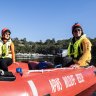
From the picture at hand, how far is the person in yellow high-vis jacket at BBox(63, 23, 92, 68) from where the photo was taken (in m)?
10.7

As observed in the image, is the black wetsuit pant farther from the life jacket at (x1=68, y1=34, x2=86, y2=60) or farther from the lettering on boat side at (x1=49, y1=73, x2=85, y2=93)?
the lettering on boat side at (x1=49, y1=73, x2=85, y2=93)

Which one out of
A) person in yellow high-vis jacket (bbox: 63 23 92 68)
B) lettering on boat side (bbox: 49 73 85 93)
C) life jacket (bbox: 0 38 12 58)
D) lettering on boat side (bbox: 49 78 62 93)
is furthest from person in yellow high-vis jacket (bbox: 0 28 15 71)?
lettering on boat side (bbox: 49 78 62 93)

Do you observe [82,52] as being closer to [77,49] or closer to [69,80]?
[77,49]

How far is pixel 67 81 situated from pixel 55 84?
0.75 meters

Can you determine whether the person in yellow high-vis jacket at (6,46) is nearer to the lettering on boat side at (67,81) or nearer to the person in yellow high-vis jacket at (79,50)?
the person in yellow high-vis jacket at (79,50)

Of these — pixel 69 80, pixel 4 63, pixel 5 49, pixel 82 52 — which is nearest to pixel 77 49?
pixel 82 52

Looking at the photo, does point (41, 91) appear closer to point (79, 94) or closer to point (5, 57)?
point (79, 94)

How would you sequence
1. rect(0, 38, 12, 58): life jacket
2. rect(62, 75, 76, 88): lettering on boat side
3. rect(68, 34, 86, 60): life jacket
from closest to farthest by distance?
rect(62, 75, 76, 88): lettering on boat side, rect(68, 34, 86, 60): life jacket, rect(0, 38, 12, 58): life jacket

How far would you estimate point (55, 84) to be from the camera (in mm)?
8281

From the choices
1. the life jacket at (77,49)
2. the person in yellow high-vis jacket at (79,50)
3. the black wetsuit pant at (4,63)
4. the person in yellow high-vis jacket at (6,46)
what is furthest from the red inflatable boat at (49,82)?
the person in yellow high-vis jacket at (6,46)

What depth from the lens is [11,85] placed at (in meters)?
6.85

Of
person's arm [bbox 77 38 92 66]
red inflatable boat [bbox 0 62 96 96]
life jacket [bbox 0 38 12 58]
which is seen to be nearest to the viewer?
red inflatable boat [bbox 0 62 96 96]

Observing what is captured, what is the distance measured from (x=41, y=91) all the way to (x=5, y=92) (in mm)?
1055

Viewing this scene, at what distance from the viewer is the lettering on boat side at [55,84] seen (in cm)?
810
